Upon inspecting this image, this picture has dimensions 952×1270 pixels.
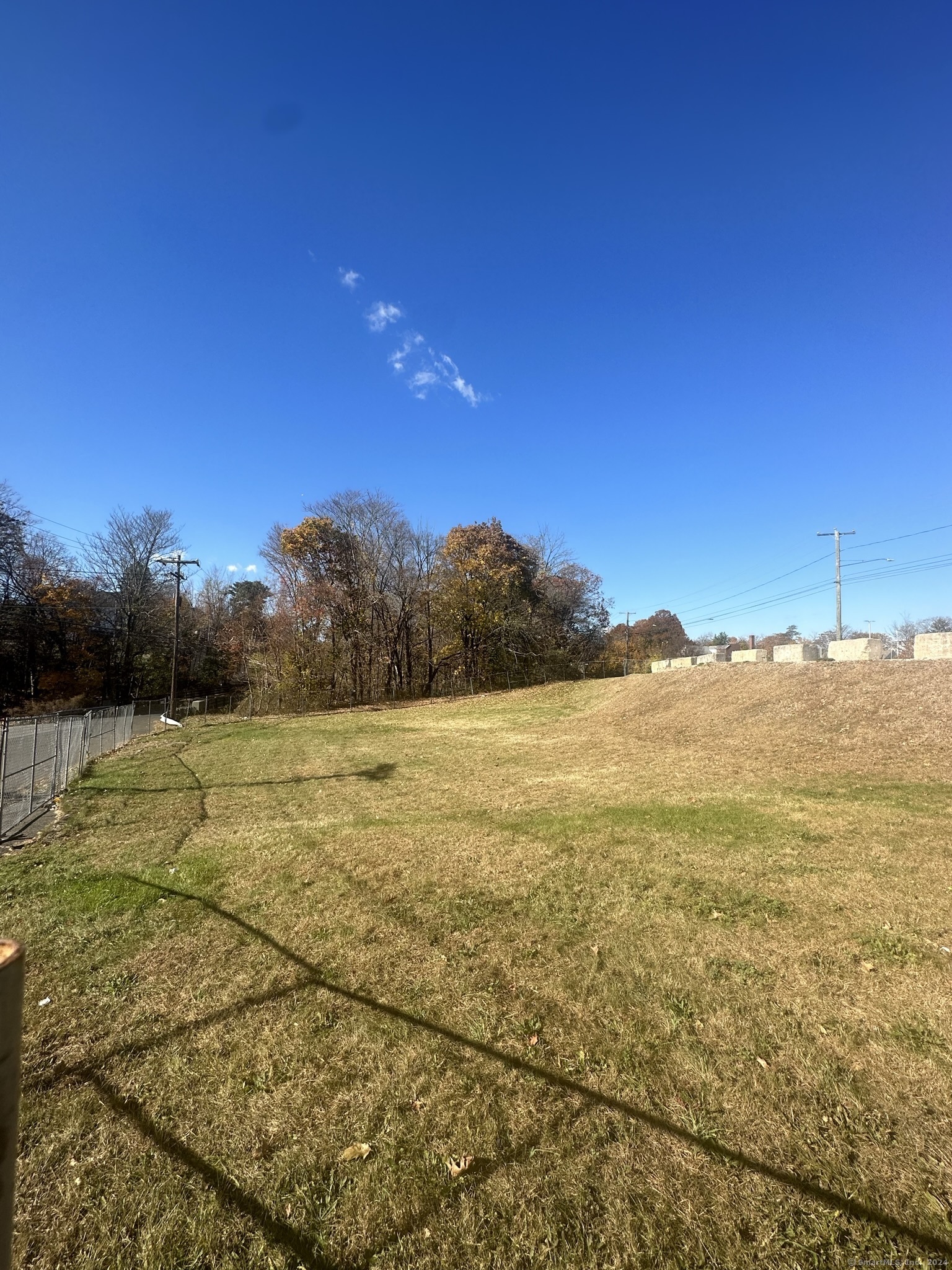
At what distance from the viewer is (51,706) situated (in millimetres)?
26953

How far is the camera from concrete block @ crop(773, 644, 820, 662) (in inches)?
861

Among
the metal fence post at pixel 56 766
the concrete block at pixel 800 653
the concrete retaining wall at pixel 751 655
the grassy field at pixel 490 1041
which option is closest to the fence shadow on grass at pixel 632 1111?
the grassy field at pixel 490 1041

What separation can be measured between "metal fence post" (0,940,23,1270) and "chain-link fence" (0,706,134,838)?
8.14 meters

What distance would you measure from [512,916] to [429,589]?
3007 centimetres

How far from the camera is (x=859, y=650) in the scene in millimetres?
19891

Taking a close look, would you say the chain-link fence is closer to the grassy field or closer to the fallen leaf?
the grassy field

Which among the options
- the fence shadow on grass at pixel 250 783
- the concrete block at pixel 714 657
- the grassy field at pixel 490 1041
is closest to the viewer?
the grassy field at pixel 490 1041

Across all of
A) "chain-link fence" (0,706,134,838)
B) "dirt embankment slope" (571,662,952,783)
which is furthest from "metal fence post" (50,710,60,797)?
"dirt embankment slope" (571,662,952,783)

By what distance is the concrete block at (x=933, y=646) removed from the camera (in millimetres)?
17750

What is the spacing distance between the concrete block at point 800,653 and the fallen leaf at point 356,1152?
23.7 m

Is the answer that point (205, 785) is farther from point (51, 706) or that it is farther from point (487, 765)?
point (51, 706)

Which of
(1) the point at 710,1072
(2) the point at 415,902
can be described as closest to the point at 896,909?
(1) the point at 710,1072

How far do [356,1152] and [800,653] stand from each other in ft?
78.8

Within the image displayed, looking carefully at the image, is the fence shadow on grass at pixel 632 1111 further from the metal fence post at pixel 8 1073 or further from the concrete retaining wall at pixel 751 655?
the concrete retaining wall at pixel 751 655
